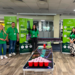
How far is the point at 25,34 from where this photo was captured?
5.39 m

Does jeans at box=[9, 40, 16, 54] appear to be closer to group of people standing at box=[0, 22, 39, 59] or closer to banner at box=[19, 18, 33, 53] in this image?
group of people standing at box=[0, 22, 39, 59]

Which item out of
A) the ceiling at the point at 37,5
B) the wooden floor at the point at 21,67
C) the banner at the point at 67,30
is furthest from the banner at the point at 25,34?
the banner at the point at 67,30

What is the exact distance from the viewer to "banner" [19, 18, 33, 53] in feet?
17.4

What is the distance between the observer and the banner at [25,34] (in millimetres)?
5293

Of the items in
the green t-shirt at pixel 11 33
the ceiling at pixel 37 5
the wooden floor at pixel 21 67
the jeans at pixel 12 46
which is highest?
the ceiling at pixel 37 5

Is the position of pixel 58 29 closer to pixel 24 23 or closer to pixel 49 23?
pixel 49 23

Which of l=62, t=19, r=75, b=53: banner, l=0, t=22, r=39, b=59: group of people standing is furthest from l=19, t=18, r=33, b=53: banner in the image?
l=62, t=19, r=75, b=53: banner

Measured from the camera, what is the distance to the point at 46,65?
6.15 ft

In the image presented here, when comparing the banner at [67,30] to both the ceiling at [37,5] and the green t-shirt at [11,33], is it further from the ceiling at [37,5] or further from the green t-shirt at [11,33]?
the green t-shirt at [11,33]

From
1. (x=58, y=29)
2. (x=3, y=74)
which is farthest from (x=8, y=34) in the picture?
(x=58, y=29)

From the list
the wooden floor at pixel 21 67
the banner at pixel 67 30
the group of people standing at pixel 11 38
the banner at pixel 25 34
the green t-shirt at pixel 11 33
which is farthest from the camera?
the banner at pixel 67 30

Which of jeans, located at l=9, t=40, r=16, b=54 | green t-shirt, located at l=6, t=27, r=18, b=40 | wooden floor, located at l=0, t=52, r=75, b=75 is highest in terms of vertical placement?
green t-shirt, located at l=6, t=27, r=18, b=40

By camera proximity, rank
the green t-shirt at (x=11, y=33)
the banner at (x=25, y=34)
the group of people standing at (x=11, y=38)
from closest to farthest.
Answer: the group of people standing at (x=11, y=38)
the green t-shirt at (x=11, y=33)
the banner at (x=25, y=34)

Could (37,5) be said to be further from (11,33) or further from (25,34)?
(11,33)
